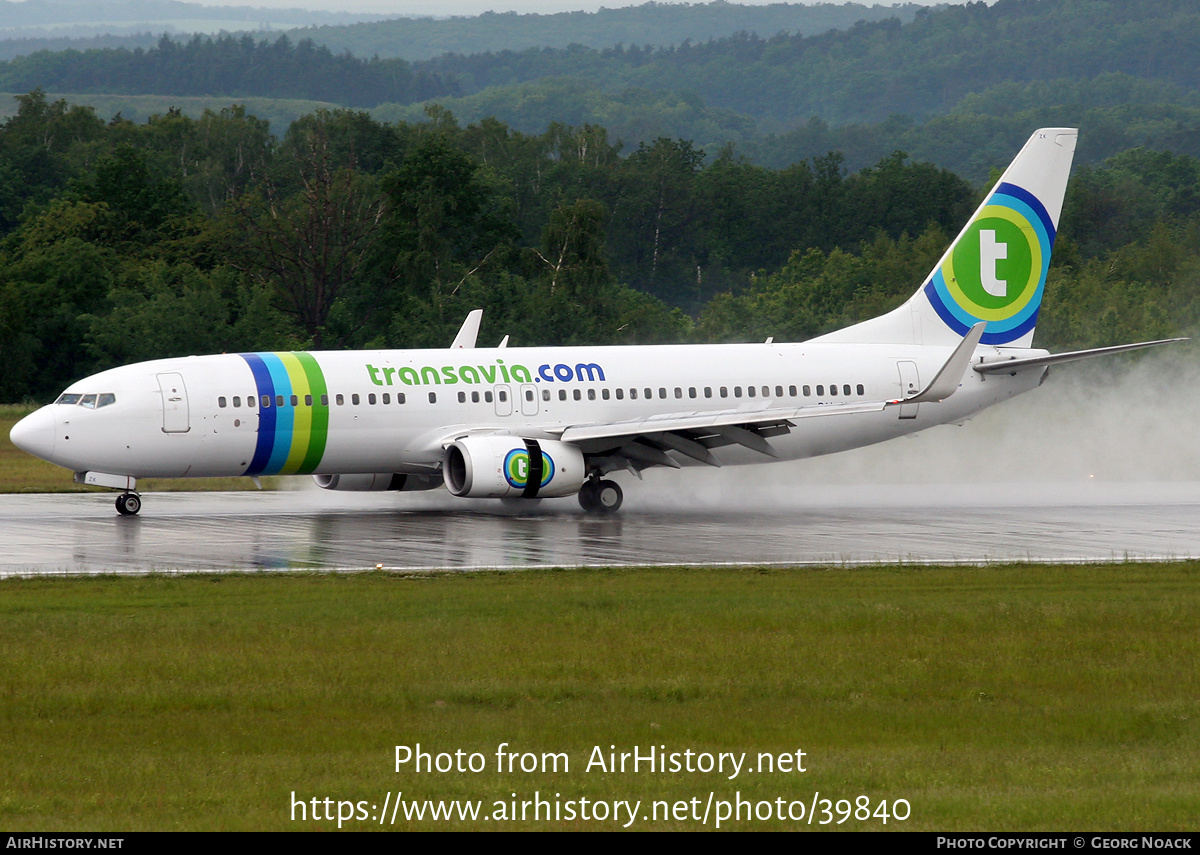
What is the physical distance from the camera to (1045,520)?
33469 mm

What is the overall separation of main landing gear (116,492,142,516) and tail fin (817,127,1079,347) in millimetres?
17879

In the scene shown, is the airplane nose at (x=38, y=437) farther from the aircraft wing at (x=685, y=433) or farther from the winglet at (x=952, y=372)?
the winglet at (x=952, y=372)

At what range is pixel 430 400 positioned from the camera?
115ft

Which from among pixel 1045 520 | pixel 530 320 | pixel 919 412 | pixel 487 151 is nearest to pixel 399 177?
pixel 530 320

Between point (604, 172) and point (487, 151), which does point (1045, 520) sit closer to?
point (604, 172)

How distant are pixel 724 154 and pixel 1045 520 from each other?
121816mm

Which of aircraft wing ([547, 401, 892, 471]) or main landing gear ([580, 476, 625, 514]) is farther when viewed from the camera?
main landing gear ([580, 476, 625, 514])

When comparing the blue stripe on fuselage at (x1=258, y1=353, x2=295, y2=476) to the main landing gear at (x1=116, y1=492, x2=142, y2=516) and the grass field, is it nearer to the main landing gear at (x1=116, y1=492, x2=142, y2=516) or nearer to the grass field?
the main landing gear at (x1=116, y1=492, x2=142, y2=516)

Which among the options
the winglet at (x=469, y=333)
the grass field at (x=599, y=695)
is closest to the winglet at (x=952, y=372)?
the grass field at (x=599, y=695)

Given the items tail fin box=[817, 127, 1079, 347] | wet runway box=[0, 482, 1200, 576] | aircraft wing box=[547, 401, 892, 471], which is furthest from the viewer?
tail fin box=[817, 127, 1079, 347]

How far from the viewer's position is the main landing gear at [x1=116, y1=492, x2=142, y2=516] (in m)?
34.2

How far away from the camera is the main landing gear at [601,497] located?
3562 centimetres

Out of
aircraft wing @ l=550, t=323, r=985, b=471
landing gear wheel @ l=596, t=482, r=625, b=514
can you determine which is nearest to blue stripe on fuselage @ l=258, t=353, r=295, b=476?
aircraft wing @ l=550, t=323, r=985, b=471

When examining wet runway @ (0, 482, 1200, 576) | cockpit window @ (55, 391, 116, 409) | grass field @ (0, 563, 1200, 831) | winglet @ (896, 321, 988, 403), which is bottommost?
wet runway @ (0, 482, 1200, 576)
